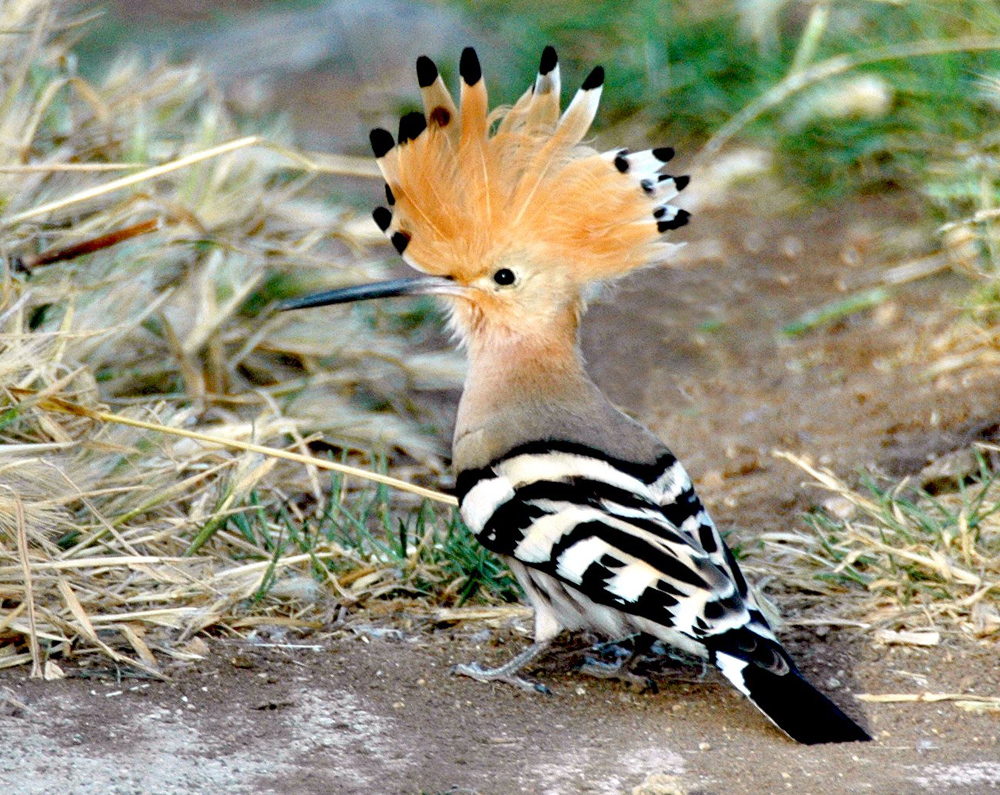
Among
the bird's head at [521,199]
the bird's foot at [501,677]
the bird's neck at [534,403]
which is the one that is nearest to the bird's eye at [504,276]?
the bird's head at [521,199]

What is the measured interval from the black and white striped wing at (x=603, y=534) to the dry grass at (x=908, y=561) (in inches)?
20.9

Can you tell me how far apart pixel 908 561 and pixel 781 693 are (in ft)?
2.53

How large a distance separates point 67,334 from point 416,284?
2.53 ft

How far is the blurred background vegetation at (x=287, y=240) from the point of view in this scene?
3213 millimetres

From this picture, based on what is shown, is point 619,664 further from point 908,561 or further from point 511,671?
point 908,561

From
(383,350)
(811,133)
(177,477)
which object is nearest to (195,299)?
(383,350)

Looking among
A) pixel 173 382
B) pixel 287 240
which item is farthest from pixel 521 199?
pixel 287 240

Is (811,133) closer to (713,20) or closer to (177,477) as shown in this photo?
(713,20)

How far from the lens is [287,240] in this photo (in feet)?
15.2

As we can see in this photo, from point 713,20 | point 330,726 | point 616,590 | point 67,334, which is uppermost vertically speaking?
point 713,20

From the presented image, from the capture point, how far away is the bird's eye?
3.26 meters

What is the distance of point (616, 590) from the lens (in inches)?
107

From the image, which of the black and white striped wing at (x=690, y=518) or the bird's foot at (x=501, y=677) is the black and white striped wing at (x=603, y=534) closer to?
the black and white striped wing at (x=690, y=518)

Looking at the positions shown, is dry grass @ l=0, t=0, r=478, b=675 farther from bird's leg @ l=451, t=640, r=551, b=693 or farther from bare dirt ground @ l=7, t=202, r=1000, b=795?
bird's leg @ l=451, t=640, r=551, b=693
